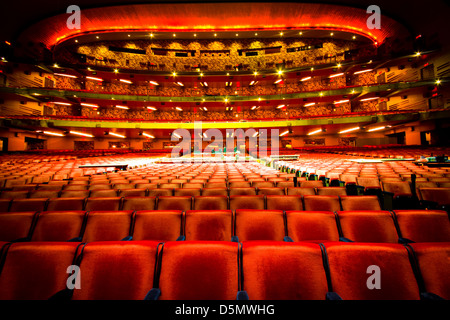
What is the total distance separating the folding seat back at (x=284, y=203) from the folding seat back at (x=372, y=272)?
124cm

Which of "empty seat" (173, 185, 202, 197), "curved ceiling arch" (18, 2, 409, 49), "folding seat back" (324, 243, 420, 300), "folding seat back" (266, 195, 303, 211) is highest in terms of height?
"curved ceiling arch" (18, 2, 409, 49)

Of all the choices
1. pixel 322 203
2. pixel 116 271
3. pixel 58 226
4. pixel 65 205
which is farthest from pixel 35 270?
pixel 322 203

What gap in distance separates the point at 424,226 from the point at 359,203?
2.03ft

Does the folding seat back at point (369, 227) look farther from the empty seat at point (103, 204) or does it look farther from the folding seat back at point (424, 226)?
the empty seat at point (103, 204)

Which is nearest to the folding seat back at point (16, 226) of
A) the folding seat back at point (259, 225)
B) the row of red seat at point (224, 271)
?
the row of red seat at point (224, 271)

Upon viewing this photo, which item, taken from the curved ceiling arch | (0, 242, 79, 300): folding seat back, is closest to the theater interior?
(0, 242, 79, 300): folding seat back

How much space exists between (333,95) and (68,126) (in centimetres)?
2133

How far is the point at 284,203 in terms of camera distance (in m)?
2.44

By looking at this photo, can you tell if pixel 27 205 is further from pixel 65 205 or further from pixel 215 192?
pixel 215 192

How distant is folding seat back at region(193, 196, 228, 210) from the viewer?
2453mm

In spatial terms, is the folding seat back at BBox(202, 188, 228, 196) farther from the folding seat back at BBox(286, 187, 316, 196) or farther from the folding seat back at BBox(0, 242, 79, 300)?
the folding seat back at BBox(0, 242, 79, 300)

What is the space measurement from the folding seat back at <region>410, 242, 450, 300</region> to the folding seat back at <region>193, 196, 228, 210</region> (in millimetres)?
1742

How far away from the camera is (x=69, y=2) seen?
14.6 m

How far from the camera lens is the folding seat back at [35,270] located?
1.09m
